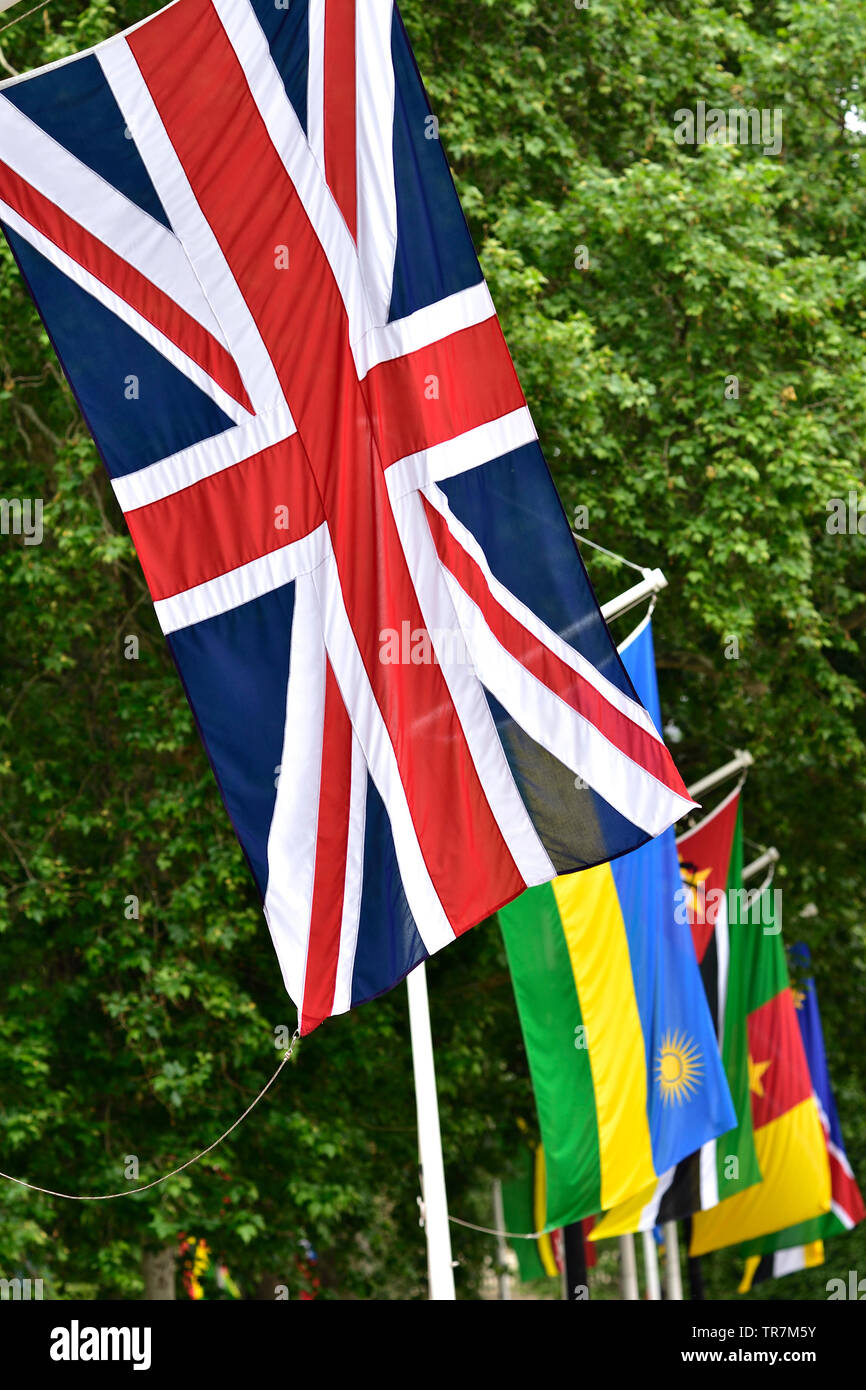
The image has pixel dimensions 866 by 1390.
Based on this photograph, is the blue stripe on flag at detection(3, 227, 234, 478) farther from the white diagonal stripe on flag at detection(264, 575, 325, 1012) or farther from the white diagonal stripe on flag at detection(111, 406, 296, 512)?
the white diagonal stripe on flag at detection(264, 575, 325, 1012)

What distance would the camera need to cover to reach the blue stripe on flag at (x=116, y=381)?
479cm

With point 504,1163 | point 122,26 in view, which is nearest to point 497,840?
point 122,26

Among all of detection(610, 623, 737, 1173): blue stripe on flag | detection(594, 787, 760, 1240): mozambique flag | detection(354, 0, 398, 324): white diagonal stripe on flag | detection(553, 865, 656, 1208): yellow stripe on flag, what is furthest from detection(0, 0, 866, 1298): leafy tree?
detection(354, 0, 398, 324): white diagonal stripe on flag

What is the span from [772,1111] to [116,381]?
1110cm

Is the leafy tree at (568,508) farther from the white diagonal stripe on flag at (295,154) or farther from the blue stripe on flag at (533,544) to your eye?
the blue stripe on flag at (533,544)

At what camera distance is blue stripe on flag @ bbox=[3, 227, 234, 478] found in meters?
4.79

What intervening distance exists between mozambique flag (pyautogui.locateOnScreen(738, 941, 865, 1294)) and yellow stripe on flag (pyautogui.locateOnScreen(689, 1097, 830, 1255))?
5.86ft

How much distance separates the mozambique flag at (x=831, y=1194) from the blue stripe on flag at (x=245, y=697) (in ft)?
40.8

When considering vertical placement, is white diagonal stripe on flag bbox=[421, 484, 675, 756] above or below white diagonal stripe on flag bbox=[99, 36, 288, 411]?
below

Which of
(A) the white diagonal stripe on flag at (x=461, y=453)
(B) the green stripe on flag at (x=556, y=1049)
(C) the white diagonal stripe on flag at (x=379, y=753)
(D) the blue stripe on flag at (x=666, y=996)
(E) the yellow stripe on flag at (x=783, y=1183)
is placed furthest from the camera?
(E) the yellow stripe on flag at (x=783, y=1183)

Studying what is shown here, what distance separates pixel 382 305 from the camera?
496cm

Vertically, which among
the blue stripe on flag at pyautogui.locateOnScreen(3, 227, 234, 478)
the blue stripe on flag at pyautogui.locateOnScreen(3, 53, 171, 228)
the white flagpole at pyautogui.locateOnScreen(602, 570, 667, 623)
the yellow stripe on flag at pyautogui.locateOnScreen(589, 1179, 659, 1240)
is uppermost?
the white flagpole at pyautogui.locateOnScreen(602, 570, 667, 623)

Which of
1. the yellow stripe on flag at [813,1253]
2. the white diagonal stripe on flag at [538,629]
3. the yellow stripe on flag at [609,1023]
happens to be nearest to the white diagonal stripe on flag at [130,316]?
the white diagonal stripe on flag at [538,629]
